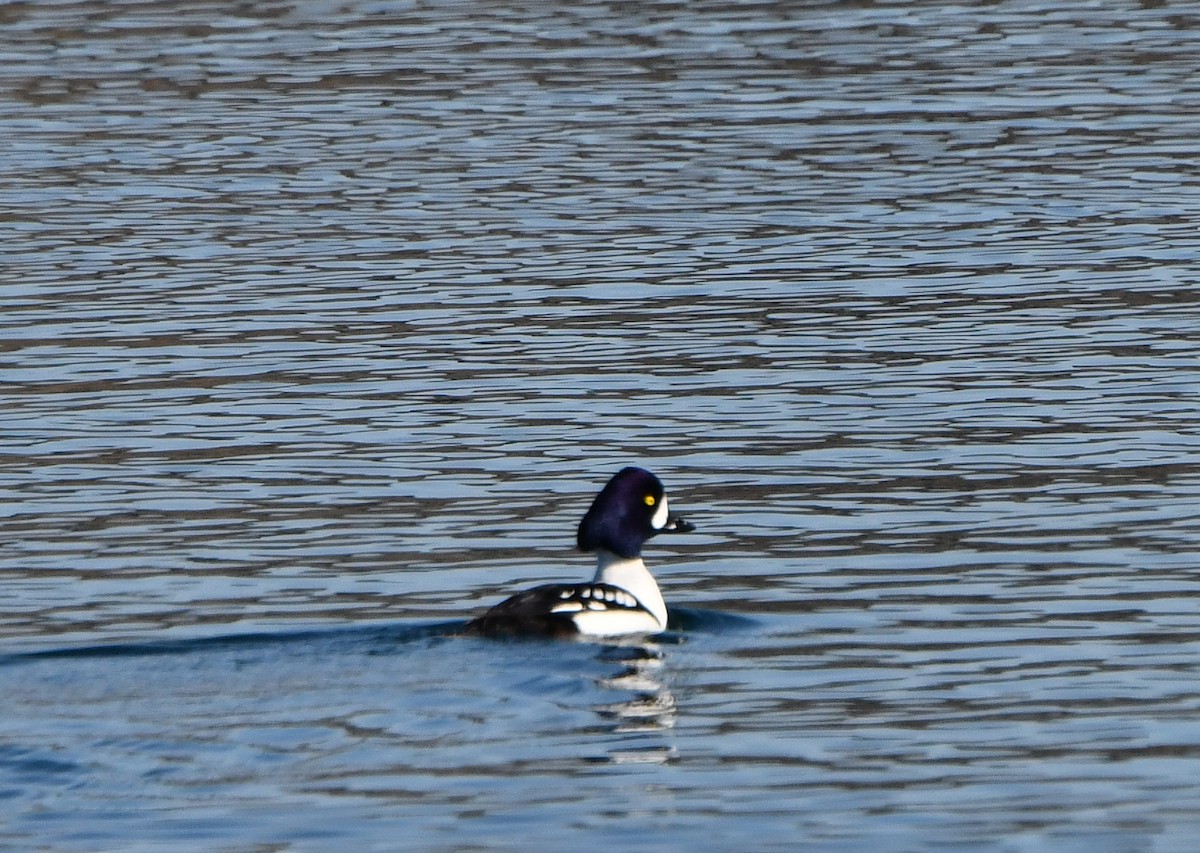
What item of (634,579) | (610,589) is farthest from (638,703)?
(634,579)

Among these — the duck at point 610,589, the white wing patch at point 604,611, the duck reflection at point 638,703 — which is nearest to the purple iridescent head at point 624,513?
the duck at point 610,589

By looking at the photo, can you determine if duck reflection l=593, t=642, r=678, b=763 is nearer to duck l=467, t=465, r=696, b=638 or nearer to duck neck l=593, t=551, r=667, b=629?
duck l=467, t=465, r=696, b=638

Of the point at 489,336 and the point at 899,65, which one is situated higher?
the point at 899,65

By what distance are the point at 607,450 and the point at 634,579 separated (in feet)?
9.84

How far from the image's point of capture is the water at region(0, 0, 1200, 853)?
1008 cm

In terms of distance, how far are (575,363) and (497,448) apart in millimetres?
2434

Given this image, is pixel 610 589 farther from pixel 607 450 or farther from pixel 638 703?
pixel 607 450

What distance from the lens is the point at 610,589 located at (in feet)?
42.0

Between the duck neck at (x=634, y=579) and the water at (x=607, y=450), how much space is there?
156mm

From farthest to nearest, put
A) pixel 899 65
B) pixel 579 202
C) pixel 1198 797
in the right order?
pixel 899 65 → pixel 579 202 → pixel 1198 797

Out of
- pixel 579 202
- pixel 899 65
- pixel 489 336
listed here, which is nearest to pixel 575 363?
pixel 489 336

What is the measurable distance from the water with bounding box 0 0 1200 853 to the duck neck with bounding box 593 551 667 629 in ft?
0.51

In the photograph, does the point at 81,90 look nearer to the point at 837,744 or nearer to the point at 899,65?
the point at 899,65

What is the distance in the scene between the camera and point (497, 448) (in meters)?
16.1
